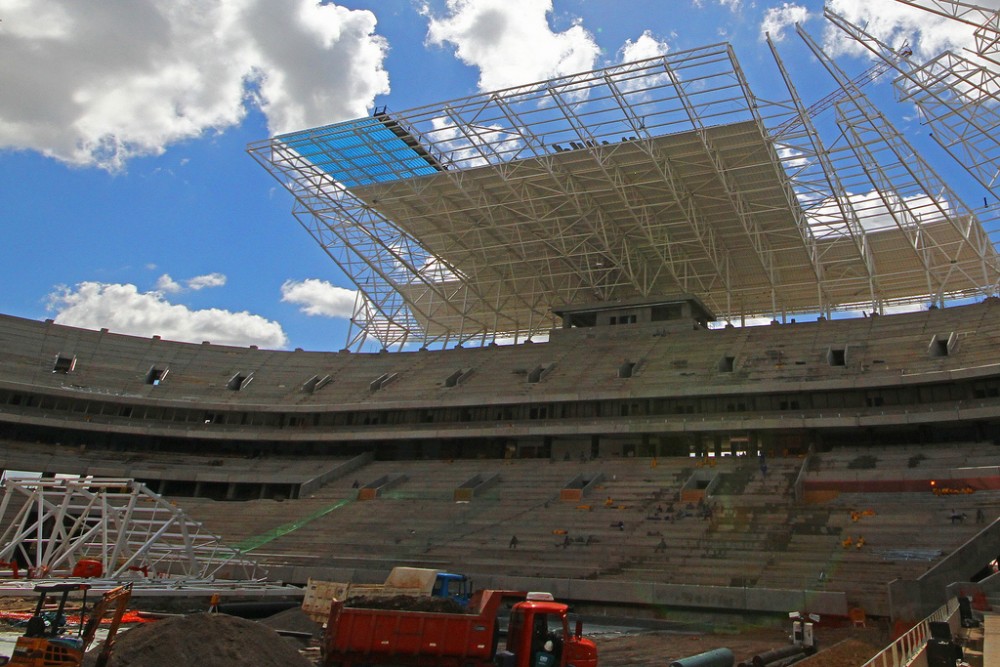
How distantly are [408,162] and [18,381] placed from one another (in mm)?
32002

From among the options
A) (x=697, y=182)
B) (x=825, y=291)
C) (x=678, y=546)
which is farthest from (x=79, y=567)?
(x=825, y=291)

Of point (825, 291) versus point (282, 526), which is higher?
point (825, 291)

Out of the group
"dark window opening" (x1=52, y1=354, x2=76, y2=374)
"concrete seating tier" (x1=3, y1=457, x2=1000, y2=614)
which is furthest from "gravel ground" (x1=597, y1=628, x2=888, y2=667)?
"dark window opening" (x1=52, y1=354, x2=76, y2=374)

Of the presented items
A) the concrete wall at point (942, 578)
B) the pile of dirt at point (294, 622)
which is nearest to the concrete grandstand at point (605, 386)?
the concrete wall at point (942, 578)

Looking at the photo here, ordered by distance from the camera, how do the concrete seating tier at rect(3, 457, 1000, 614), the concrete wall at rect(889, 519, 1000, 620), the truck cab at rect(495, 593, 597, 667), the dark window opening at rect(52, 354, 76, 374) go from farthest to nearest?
the dark window opening at rect(52, 354, 76, 374) < the concrete seating tier at rect(3, 457, 1000, 614) < the concrete wall at rect(889, 519, 1000, 620) < the truck cab at rect(495, 593, 597, 667)

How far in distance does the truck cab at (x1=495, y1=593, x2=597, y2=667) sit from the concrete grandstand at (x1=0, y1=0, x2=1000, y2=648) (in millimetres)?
11936

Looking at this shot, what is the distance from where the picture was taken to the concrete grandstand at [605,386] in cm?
2877

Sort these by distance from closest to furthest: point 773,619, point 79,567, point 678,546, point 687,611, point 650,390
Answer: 1. point 79,567
2. point 773,619
3. point 687,611
4. point 678,546
5. point 650,390

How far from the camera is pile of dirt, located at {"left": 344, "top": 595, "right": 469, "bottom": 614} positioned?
622 inches

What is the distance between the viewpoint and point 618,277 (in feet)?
195

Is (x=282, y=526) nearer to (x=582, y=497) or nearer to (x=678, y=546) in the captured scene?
(x=582, y=497)

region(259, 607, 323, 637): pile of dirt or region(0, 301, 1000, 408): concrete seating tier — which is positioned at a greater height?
region(0, 301, 1000, 408): concrete seating tier

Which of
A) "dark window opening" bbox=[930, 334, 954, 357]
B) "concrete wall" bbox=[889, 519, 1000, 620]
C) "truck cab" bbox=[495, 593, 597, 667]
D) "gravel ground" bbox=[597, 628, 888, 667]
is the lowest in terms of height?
"gravel ground" bbox=[597, 628, 888, 667]

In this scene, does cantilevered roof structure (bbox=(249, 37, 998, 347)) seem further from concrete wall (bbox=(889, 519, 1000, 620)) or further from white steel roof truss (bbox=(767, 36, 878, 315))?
concrete wall (bbox=(889, 519, 1000, 620))
